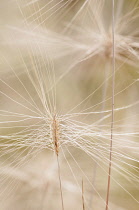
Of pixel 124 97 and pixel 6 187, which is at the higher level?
pixel 124 97

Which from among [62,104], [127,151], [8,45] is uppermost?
[8,45]

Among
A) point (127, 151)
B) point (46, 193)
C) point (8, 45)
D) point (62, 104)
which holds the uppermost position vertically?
point (8, 45)

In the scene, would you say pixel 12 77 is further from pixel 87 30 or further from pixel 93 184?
pixel 93 184

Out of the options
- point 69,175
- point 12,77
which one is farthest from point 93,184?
point 12,77

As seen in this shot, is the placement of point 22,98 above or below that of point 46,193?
above

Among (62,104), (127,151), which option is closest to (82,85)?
(62,104)

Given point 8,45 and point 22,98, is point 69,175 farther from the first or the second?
point 8,45
